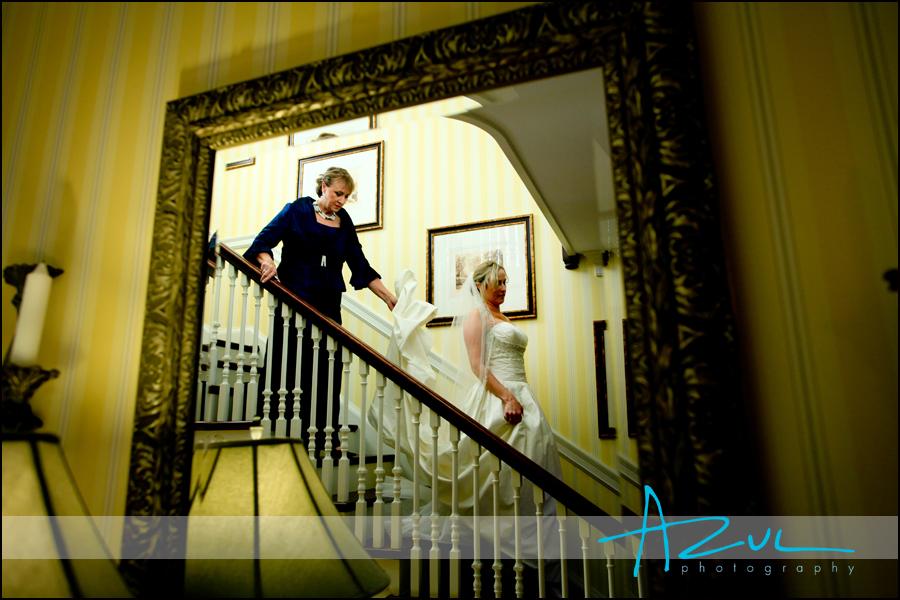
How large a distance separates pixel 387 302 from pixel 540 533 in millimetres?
1421

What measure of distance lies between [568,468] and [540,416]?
0.28 metres

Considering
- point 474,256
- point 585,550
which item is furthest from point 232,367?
point 474,256

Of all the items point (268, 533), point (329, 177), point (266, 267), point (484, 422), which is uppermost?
point (329, 177)

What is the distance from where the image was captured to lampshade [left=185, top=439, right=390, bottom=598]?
3.22ft

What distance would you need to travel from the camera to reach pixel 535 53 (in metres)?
1.03

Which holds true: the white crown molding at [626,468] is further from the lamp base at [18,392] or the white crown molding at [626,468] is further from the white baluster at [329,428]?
the lamp base at [18,392]

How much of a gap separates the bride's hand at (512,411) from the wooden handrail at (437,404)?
0.56 meters

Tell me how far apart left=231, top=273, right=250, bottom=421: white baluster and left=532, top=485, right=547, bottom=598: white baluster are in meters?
0.76

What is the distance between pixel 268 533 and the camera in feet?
3.35

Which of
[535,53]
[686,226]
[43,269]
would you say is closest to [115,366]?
[43,269]

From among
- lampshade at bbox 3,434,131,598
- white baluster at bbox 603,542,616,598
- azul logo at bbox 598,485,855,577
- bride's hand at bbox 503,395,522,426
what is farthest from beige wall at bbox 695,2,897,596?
bride's hand at bbox 503,395,522,426

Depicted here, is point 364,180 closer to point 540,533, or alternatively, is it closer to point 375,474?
point 375,474

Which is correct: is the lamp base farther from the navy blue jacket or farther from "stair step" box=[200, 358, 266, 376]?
the navy blue jacket

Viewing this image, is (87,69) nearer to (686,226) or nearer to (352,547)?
(352,547)
